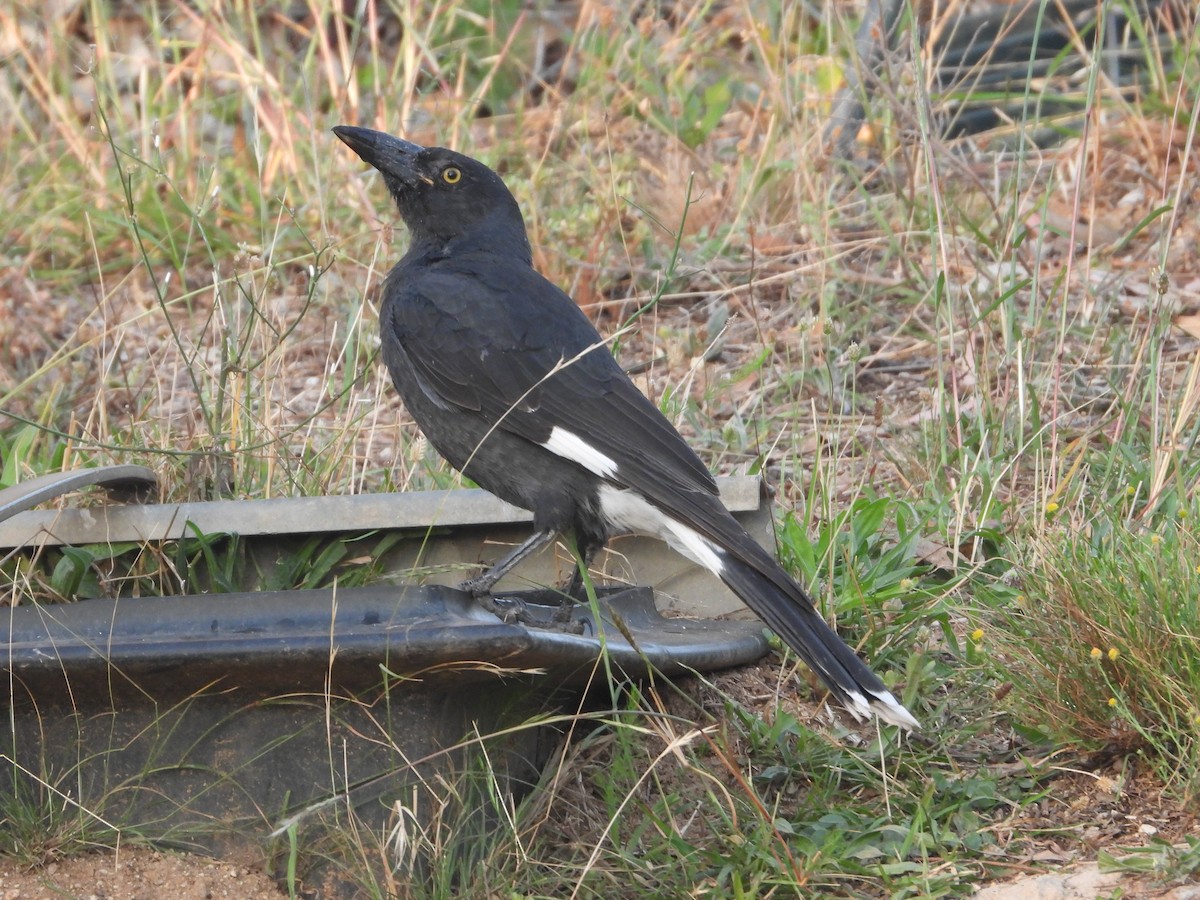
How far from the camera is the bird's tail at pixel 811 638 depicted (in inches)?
105

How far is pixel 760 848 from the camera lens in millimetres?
2459

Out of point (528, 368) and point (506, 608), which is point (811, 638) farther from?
point (528, 368)

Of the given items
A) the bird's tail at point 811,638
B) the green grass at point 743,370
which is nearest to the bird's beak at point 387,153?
the green grass at point 743,370

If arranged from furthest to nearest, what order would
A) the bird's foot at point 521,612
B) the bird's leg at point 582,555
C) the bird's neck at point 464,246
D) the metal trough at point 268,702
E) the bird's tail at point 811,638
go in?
the bird's neck at point 464,246 < the bird's leg at point 582,555 < the bird's foot at point 521,612 < the bird's tail at point 811,638 < the metal trough at point 268,702

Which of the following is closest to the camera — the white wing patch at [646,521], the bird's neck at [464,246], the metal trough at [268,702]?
the metal trough at [268,702]

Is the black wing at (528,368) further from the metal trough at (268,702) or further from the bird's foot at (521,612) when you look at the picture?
the metal trough at (268,702)

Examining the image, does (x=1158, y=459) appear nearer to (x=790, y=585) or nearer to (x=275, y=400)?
(x=790, y=585)

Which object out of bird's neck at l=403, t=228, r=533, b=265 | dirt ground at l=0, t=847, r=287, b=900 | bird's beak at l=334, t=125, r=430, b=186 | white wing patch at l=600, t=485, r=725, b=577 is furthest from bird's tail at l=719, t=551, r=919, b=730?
bird's beak at l=334, t=125, r=430, b=186

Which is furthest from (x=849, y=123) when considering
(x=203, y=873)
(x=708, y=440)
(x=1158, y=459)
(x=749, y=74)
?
(x=203, y=873)

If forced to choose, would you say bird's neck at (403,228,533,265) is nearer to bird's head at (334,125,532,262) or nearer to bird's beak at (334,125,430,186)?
bird's head at (334,125,532,262)

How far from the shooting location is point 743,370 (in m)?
4.43

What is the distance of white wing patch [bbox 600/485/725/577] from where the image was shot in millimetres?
3010

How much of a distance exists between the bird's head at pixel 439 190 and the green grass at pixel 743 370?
11 cm

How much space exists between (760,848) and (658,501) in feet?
2.52
